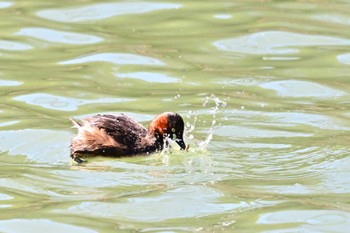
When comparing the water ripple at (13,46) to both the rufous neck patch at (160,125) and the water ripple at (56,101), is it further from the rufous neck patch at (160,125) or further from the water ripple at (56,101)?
the rufous neck patch at (160,125)

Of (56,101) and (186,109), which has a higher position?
(56,101)

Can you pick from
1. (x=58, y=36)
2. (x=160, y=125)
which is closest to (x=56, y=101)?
(x=160, y=125)

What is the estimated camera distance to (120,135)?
34.9 feet

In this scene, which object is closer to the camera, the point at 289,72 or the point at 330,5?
the point at 289,72

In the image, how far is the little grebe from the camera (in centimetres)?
1054

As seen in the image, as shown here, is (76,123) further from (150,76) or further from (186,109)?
(150,76)

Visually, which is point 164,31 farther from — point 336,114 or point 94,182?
point 94,182

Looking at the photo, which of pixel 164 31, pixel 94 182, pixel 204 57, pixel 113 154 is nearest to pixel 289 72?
pixel 204 57

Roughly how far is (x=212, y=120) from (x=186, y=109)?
458mm

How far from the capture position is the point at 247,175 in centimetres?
984

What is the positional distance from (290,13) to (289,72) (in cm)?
224

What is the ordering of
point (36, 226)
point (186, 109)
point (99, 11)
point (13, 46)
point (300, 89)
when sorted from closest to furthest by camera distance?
point (36, 226), point (186, 109), point (300, 89), point (13, 46), point (99, 11)

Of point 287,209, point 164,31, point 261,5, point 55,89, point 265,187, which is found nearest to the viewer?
point 287,209

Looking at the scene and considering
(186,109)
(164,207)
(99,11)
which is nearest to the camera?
(164,207)
